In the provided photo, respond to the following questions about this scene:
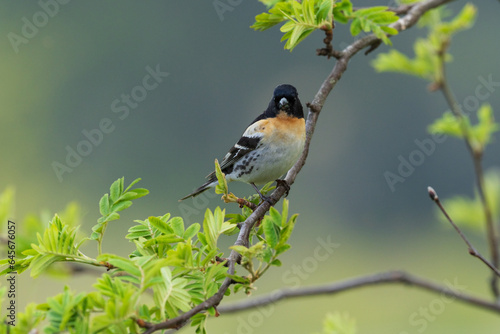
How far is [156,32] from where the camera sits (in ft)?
167

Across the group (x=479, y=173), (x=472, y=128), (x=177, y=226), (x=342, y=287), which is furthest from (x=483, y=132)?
(x=177, y=226)

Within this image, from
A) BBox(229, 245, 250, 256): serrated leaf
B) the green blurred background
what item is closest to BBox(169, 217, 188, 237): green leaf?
BBox(229, 245, 250, 256): serrated leaf

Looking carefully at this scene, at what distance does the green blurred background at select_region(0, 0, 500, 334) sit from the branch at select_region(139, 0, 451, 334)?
32.2 metres

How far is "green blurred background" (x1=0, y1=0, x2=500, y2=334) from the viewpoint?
3956 cm

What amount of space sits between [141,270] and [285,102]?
2.41 m

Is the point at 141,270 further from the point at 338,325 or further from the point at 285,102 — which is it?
the point at 285,102

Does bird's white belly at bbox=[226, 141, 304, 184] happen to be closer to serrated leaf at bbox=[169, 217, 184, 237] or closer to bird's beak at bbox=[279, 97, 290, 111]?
bird's beak at bbox=[279, 97, 290, 111]

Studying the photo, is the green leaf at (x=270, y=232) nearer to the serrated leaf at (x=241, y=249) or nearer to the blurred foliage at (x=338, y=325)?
the serrated leaf at (x=241, y=249)

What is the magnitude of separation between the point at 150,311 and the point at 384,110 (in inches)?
1644

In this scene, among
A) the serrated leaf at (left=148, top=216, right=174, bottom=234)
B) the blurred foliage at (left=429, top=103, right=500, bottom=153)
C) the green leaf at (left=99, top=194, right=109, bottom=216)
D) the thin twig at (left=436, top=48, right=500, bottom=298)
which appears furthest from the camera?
the blurred foliage at (left=429, top=103, right=500, bottom=153)

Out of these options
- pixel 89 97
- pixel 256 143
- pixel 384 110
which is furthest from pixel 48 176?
pixel 256 143

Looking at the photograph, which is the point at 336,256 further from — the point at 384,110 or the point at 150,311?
the point at 150,311

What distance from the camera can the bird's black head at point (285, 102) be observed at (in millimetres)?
3832

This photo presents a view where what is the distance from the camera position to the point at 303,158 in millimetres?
2982
